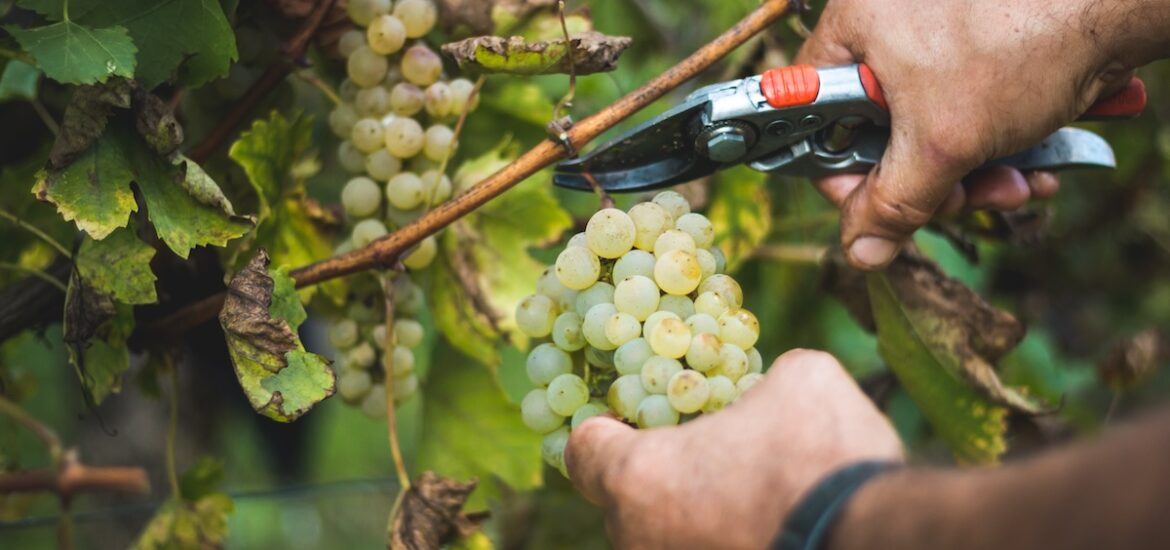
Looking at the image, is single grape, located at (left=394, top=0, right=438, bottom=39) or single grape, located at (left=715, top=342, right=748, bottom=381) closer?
single grape, located at (left=715, top=342, right=748, bottom=381)

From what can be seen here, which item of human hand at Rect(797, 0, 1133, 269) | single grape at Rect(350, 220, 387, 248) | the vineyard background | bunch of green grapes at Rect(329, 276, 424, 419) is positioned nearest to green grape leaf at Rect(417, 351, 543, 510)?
the vineyard background

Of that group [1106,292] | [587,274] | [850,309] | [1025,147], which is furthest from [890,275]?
[1106,292]

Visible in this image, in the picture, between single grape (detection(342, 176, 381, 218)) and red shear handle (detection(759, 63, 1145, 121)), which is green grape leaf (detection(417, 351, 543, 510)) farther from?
red shear handle (detection(759, 63, 1145, 121))

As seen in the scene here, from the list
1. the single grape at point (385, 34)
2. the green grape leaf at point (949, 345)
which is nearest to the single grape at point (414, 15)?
the single grape at point (385, 34)

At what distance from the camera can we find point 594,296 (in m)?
0.77

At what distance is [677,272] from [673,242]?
3 centimetres

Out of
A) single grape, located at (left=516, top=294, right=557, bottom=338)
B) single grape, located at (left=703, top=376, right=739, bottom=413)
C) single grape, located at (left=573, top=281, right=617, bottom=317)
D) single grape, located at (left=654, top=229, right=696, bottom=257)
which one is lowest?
single grape, located at (left=516, top=294, right=557, bottom=338)

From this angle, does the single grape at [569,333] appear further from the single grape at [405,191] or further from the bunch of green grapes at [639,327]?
the single grape at [405,191]

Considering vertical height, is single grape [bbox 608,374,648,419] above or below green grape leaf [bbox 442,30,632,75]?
below

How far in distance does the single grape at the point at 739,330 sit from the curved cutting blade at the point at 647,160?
19cm

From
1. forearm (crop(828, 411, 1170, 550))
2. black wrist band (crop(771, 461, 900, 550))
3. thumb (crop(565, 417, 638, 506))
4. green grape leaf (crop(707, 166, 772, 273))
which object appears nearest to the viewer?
forearm (crop(828, 411, 1170, 550))

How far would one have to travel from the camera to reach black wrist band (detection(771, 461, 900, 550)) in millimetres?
510

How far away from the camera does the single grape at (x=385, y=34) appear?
0.94m

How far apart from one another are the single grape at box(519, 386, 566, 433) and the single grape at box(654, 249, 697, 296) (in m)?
0.13
